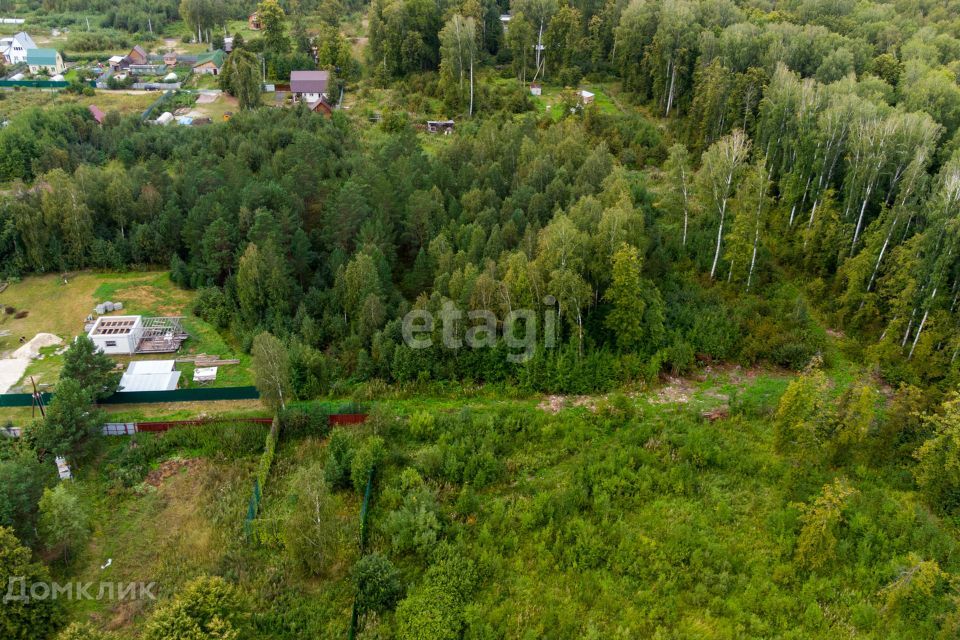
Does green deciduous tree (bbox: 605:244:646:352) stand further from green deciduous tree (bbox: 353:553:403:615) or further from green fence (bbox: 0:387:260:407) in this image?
green fence (bbox: 0:387:260:407)

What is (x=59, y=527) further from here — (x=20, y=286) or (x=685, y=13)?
(x=685, y=13)

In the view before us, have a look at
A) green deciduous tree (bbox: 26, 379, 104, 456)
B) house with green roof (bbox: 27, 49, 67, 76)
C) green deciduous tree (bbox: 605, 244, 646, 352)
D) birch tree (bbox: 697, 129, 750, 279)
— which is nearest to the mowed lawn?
green deciduous tree (bbox: 26, 379, 104, 456)

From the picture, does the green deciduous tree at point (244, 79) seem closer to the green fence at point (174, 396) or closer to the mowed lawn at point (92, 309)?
the mowed lawn at point (92, 309)

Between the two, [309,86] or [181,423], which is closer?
[181,423]

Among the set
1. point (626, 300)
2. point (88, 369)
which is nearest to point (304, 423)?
point (88, 369)

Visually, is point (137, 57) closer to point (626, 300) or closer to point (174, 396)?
point (174, 396)

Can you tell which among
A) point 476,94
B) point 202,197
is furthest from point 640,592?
point 476,94
